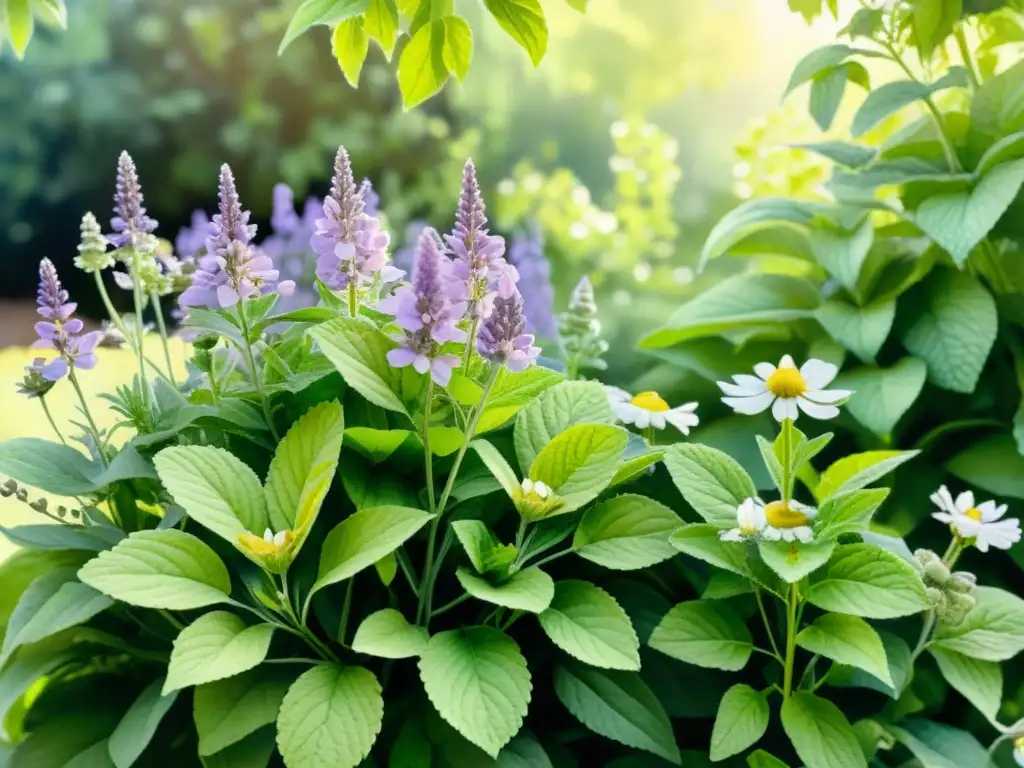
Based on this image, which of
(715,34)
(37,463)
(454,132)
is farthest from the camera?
(454,132)

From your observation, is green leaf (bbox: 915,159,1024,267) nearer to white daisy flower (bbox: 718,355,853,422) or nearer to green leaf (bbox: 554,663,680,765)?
white daisy flower (bbox: 718,355,853,422)

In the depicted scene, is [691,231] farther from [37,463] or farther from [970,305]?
[37,463]

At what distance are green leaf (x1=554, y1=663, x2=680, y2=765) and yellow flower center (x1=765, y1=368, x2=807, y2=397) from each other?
26 cm

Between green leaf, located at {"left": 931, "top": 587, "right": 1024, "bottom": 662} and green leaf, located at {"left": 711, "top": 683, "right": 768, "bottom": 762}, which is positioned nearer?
green leaf, located at {"left": 711, "top": 683, "right": 768, "bottom": 762}

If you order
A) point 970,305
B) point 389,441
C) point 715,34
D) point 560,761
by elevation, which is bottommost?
point 560,761

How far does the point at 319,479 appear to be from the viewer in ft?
2.26

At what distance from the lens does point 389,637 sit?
Answer: 67 cm

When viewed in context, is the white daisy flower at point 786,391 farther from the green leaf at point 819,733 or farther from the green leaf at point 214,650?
the green leaf at point 214,650

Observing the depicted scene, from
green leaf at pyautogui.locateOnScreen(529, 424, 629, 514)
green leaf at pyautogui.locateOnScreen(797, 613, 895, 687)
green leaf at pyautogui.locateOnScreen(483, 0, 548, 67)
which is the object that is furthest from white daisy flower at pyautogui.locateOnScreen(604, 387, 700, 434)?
green leaf at pyautogui.locateOnScreen(483, 0, 548, 67)

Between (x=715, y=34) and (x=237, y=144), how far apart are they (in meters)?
2.15

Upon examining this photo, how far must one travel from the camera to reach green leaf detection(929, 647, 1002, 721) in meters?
0.82

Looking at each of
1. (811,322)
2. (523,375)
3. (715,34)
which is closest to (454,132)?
(715,34)

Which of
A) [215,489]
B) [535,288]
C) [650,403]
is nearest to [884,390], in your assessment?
[650,403]

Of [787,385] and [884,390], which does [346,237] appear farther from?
[884,390]
